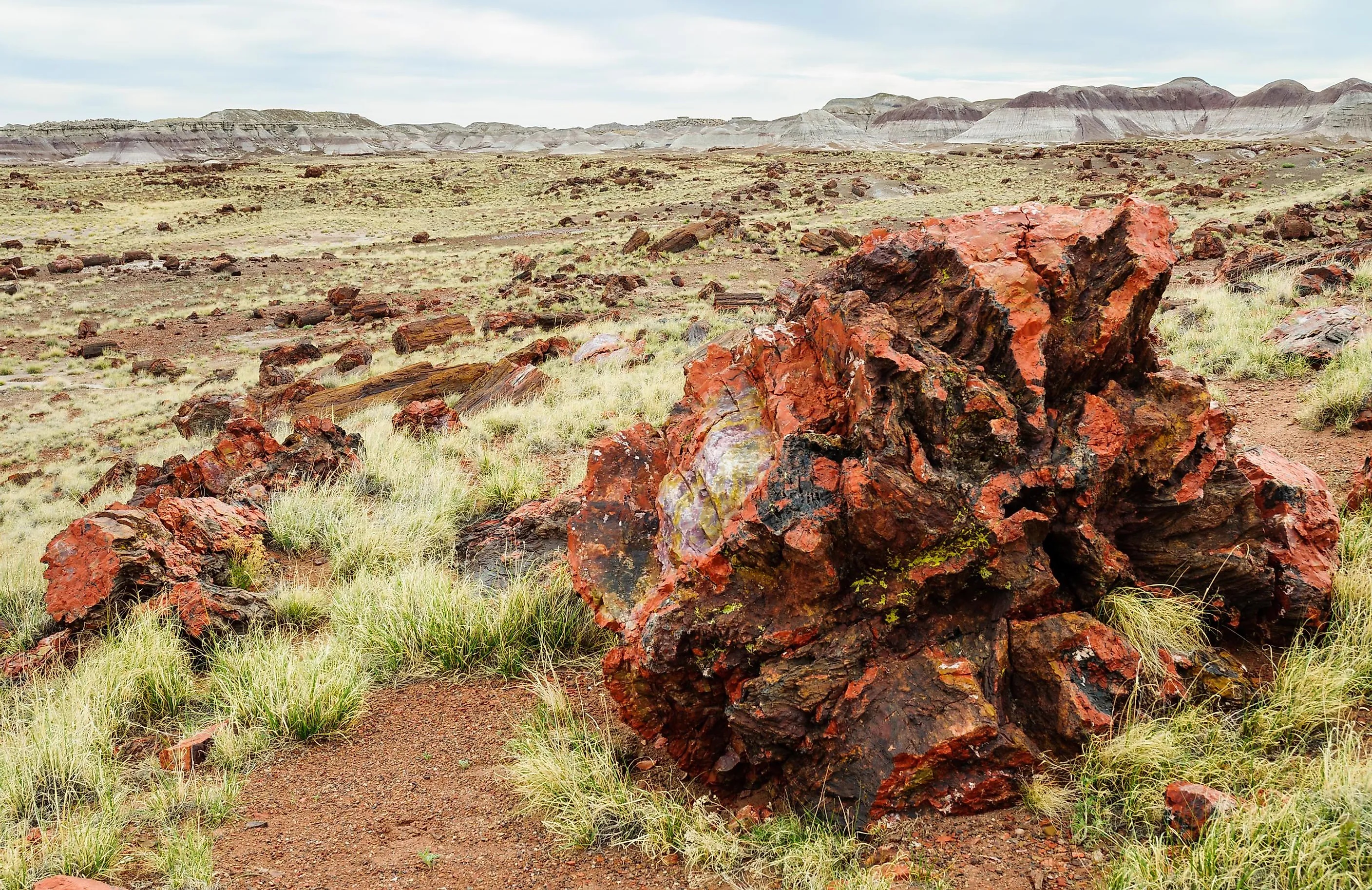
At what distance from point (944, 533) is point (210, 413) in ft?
50.1

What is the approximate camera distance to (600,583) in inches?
163

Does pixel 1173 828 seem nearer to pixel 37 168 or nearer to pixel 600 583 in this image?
pixel 600 583

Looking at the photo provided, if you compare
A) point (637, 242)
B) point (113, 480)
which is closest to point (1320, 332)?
point (113, 480)

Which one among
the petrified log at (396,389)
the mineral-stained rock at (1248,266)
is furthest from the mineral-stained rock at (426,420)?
the mineral-stained rock at (1248,266)

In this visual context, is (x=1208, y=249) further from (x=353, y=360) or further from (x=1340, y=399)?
(x=353, y=360)

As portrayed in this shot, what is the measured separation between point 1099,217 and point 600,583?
127 inches

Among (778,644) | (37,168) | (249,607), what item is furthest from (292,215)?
(778,644)

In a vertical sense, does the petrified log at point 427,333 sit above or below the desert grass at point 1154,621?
above

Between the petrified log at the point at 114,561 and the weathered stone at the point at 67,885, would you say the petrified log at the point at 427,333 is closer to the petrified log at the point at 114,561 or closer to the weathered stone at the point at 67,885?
the petrified log at the point at 114,561

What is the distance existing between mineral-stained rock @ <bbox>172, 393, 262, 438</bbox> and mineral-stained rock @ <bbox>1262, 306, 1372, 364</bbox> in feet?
50.6

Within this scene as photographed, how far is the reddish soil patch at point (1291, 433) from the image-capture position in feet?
18.6

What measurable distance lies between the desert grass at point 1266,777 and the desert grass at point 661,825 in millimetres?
916

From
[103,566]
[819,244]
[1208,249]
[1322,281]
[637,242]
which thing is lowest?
[103,566]

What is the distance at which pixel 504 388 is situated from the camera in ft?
42.8
